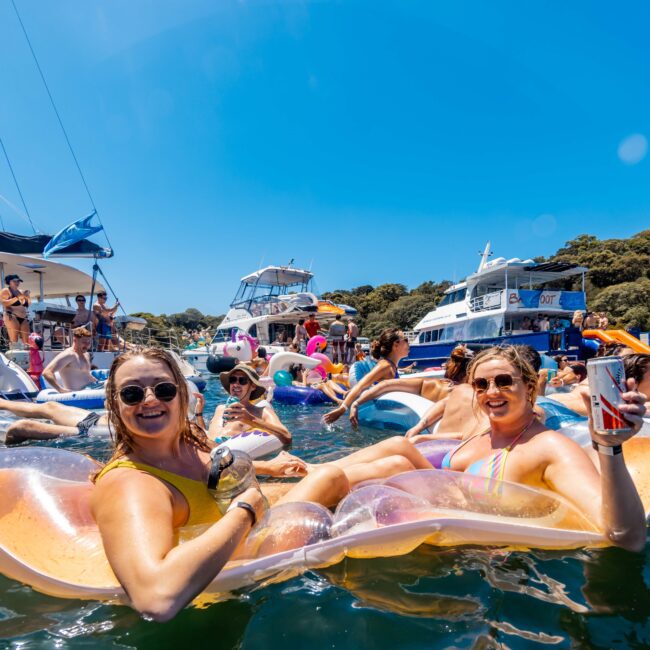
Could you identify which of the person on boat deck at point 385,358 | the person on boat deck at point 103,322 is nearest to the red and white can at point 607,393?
the person on boat deck at point 385,358

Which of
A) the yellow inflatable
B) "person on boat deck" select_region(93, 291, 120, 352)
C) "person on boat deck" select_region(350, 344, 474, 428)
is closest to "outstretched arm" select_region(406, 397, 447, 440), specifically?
"person on boat deck" select_region(350, 344, 474, 428)

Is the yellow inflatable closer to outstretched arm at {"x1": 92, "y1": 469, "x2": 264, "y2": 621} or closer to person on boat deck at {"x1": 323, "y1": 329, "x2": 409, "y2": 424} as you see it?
outstretched arm at {"x1": 92, "y1": 469, "x2": 264, "y2": 621}

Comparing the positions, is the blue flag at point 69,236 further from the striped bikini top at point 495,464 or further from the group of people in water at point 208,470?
the striped bikini top at point 495,464

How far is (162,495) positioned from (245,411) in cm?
263

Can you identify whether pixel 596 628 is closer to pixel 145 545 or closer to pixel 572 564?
pixel 572 564

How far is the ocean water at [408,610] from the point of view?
156cm

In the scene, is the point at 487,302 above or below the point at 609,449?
above

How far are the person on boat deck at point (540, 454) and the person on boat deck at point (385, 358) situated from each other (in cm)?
293

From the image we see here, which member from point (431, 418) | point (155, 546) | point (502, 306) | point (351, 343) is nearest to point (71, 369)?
point (431, 418)

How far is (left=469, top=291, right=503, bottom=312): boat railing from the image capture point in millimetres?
16766

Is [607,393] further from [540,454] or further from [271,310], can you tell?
[271,310]

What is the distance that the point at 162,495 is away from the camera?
1.65 m

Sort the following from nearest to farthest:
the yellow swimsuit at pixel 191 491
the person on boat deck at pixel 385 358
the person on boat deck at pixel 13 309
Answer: the yellow swimsuit at pixel 191 491 → the person on boat deck at pixel 385 358 → the person on boat deck at pixel 13 309

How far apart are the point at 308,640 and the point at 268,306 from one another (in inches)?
869
